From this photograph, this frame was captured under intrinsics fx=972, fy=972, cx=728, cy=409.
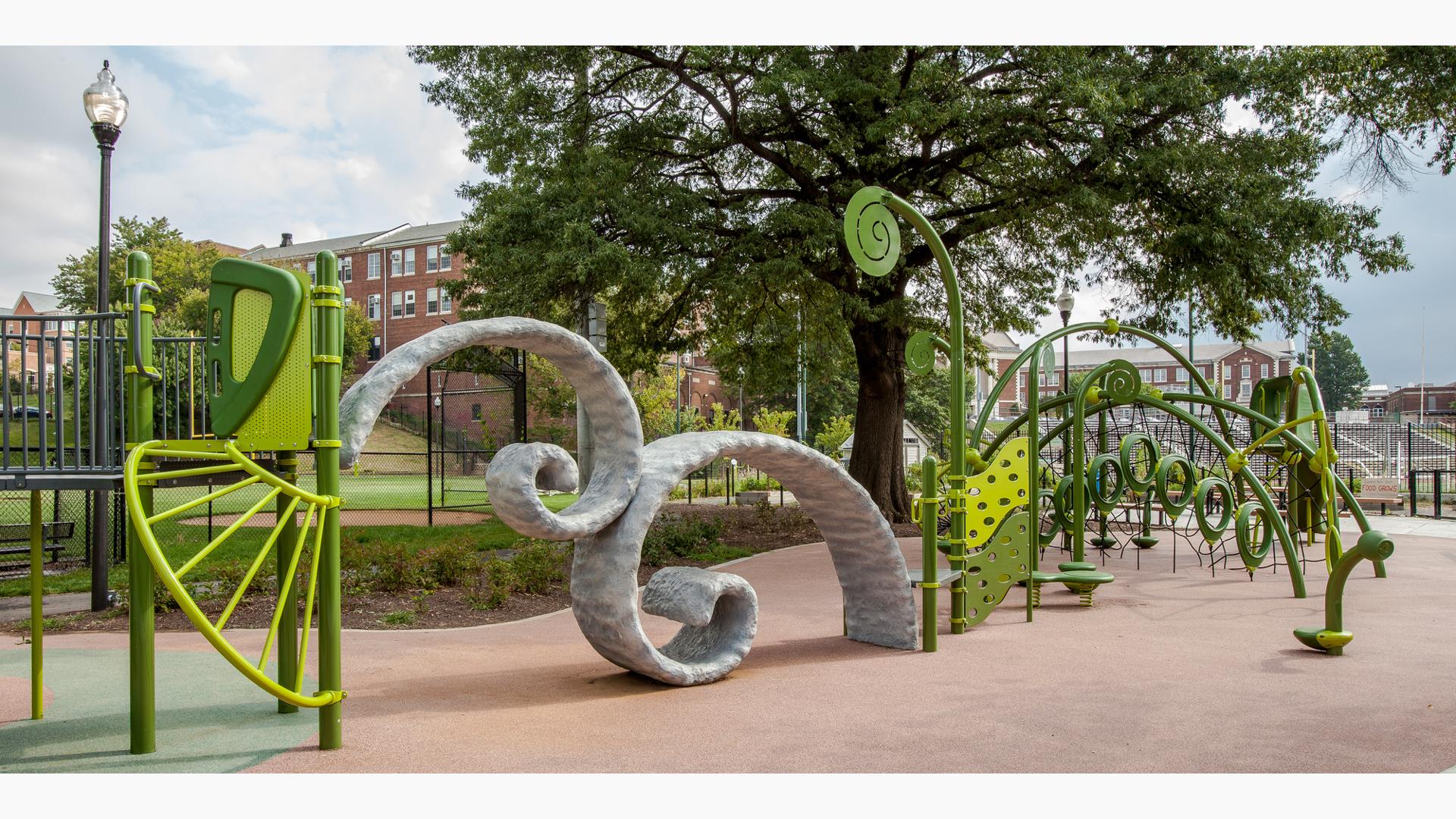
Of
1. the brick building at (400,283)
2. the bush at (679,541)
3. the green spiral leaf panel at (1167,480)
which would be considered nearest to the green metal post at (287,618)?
the bush at (679,541)

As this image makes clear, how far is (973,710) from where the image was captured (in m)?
5.60

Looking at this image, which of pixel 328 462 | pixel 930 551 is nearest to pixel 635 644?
pixel 328 462

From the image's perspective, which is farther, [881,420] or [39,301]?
[39,301]

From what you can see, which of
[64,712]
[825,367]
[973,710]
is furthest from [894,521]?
[64,712]

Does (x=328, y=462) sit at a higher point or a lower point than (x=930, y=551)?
higher

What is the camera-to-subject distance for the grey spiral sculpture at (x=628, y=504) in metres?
5.00

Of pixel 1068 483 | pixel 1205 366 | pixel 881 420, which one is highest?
pixel 1205 366

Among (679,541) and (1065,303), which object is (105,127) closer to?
(679,541)

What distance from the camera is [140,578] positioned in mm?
4586

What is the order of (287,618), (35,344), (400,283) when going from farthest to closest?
(400,283) → (35,344) → (287,618)

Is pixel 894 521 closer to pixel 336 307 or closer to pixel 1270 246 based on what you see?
pixel 1270 246

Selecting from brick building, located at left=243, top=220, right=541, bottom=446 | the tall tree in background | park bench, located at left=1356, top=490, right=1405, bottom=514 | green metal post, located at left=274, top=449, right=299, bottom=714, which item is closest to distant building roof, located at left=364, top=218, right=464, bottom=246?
brick building, located at left=243, top=220, right=541, bottom=446

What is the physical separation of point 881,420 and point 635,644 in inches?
504

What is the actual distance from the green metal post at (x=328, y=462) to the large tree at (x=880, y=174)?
881 cm
